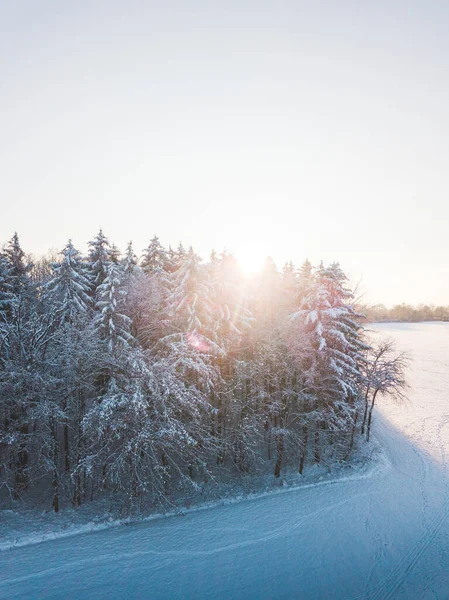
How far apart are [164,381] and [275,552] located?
9.63 meters

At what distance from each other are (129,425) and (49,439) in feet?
12.9

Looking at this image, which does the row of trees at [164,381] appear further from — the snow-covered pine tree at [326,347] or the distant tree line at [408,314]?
the distant tree line at [408,314]

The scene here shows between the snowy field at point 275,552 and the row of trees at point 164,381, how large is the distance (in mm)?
2449

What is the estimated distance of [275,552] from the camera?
49.0 ft

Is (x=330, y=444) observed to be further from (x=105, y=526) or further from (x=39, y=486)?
(x=39, y=486)

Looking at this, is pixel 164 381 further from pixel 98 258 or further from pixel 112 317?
pixel 98 258

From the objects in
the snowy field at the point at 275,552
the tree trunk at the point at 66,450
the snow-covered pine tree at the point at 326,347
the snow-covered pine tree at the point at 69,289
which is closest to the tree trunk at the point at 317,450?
the snow-covered pine tree at the point at 326,347

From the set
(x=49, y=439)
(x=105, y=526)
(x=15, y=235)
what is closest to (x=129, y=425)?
(x=49, y=439)

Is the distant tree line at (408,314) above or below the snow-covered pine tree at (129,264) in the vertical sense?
below

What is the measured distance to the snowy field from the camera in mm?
12828

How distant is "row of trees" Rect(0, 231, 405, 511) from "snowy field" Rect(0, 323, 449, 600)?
2449 millimetres

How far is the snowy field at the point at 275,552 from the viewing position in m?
12.8

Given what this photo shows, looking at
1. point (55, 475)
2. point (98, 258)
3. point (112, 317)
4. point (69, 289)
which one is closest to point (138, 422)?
point (55, 475)

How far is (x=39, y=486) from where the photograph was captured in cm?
1766
